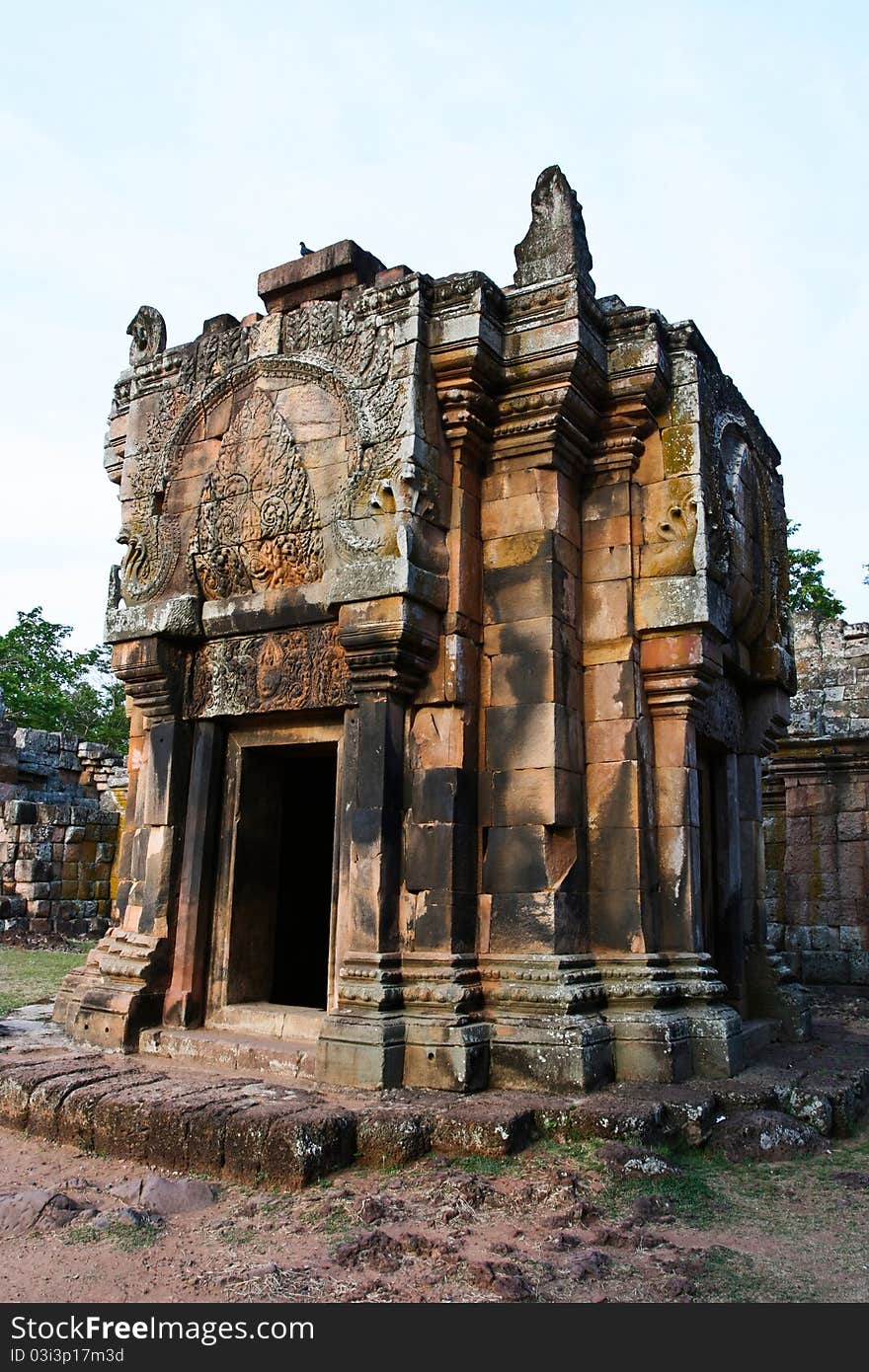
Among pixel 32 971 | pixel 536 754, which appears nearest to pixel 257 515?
pixel 536 754

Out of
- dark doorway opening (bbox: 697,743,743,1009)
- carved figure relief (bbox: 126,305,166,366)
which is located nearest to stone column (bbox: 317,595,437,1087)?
dark doorway opening (bbox: 697,743,743,1009)

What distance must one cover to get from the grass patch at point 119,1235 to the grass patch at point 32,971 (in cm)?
439

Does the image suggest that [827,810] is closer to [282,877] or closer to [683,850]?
[683,850]

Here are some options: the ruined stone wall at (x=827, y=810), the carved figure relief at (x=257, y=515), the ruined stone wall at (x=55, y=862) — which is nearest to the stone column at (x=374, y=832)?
the carved figure relief at (x=257, y=515)

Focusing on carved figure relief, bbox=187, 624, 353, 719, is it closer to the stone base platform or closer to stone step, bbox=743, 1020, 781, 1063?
the stone base platform

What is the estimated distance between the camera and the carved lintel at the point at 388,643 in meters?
6.14

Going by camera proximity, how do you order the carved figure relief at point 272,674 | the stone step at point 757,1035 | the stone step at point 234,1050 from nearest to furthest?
the stone step at point 234,1050, the carved figure relief at point 272,674, the stone step at point 757,1035

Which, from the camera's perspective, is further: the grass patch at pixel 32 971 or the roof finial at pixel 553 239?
the grass patch at pixel 32 971

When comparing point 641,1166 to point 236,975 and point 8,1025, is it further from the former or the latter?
Answer: point 8,1025

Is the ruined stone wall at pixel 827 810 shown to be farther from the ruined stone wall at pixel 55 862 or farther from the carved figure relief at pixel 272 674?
the ruined stone wall at pixel 55 862

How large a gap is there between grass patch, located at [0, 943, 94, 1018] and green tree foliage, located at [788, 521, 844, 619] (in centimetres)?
1747

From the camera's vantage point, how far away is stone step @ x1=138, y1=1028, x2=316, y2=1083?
238 inches

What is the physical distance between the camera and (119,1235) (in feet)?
13.7

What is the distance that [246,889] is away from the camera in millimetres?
7188
